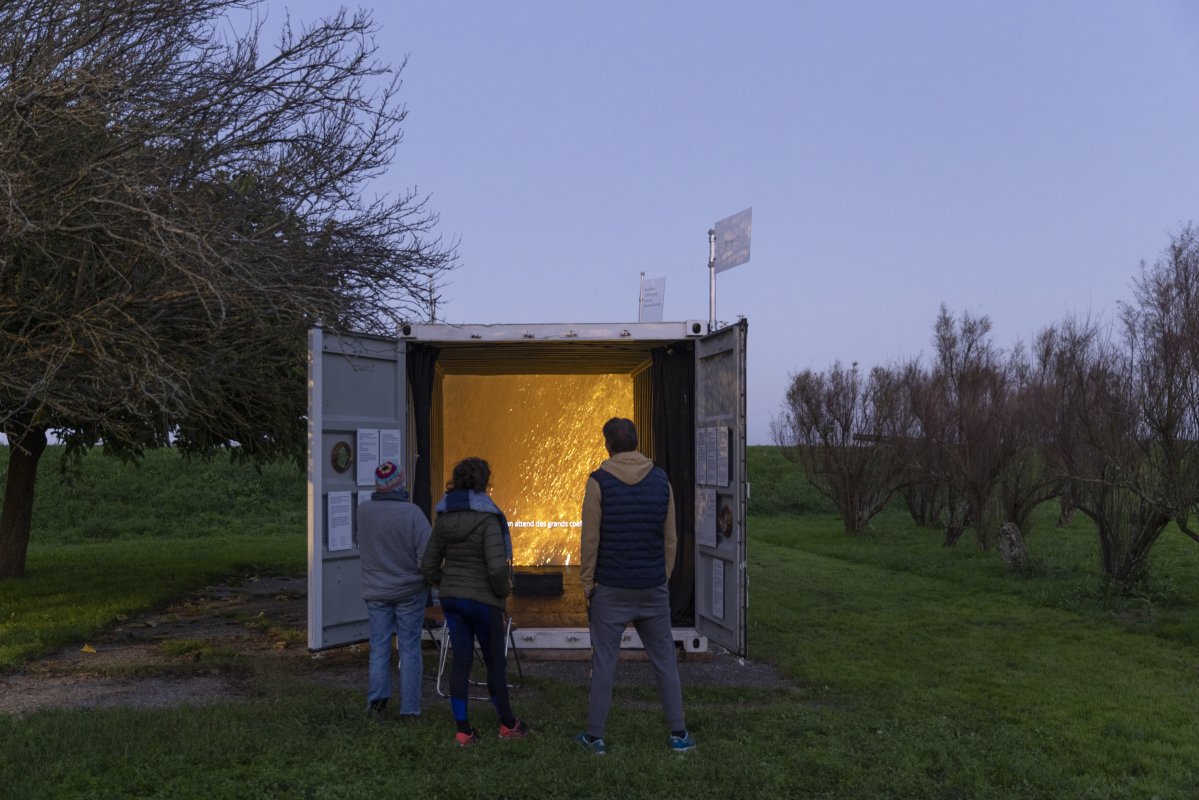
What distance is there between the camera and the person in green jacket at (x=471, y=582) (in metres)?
6.02

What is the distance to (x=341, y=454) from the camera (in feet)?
26.1

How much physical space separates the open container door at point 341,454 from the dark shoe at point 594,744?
99.1 inches

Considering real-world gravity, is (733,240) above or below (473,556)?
above

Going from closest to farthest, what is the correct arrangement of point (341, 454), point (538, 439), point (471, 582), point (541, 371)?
point (471, 582) < point (341, 454) < point (541, 371) < point (538, 439)

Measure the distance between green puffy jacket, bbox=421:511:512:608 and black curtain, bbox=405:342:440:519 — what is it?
10.3ft

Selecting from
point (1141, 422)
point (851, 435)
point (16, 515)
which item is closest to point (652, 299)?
point (1141, 422)

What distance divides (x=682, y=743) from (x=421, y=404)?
4.24m

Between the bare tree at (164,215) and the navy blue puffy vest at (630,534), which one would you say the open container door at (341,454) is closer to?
the bare tree at (164,215)

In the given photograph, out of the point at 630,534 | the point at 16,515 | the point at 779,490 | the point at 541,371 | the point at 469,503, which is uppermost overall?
the point at 541,371

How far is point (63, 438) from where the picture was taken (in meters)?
12.3

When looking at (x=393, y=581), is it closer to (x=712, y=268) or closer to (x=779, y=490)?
(x=712, y=268)

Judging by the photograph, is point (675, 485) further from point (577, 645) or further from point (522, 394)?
point (522, 394)

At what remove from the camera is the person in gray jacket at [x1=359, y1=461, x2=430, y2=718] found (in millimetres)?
6492

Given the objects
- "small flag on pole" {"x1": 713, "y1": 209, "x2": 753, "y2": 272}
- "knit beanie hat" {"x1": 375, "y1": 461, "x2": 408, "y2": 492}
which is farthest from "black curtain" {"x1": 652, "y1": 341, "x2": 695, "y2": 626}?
"knit beanie hat" {"x1": 375, "y1": 461, "x2": 408, "y2": 492}
